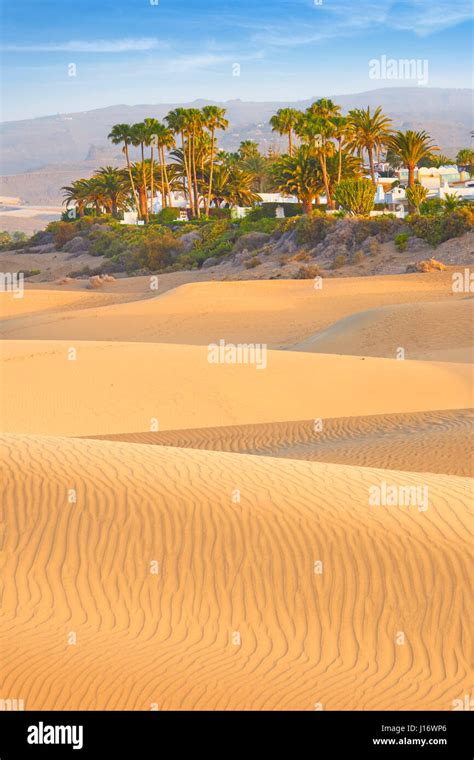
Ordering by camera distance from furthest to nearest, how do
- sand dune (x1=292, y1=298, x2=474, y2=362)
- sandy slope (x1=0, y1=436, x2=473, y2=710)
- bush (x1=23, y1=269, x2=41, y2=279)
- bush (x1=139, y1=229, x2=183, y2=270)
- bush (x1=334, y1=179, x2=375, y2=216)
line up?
1. bush (x1=23, y1=269, x2=41, y2=279)
2. bush (x1=139, y1=229, x2=183, y2=270)
3. bush (x1=334, y1=179, x2=375, y2=216)
4. sand dune (x1=292, y1=298, x2=474, y2=362)
5. sandy slope (x1=0, y1=436, x2=473, y2=710)

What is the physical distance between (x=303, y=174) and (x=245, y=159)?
35.2 metres

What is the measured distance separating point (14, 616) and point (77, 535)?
1.10 meters

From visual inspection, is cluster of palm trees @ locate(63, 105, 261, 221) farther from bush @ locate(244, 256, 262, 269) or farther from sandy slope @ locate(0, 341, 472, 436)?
sandy slope @ locate(0, 341, 472, 436)

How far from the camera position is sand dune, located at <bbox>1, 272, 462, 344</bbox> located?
1328 inches

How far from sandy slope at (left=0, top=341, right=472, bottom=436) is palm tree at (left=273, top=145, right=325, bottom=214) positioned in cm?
4033

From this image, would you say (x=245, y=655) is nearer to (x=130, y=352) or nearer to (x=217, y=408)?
(x=217, y=408)

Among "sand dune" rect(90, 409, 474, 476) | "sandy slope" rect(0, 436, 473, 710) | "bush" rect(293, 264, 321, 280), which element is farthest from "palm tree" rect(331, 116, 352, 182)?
"sandy slope" rect(0, 436, 473, 710)

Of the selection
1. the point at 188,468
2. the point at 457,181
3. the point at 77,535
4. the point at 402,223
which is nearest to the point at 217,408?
the point at 188,468

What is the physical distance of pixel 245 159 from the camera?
312 feet


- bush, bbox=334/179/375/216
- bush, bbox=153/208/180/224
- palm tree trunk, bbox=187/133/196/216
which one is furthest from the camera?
palm tree trunk, bbox=187/133/196/216

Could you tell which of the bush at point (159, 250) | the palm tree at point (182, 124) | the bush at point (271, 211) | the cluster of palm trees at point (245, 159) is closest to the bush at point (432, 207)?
the cluster of palm trees at point (245, 159)

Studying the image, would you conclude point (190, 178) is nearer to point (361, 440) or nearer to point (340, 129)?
point (340, 129)

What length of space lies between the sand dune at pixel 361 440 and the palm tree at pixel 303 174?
146 feet

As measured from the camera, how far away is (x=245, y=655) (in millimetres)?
6762
